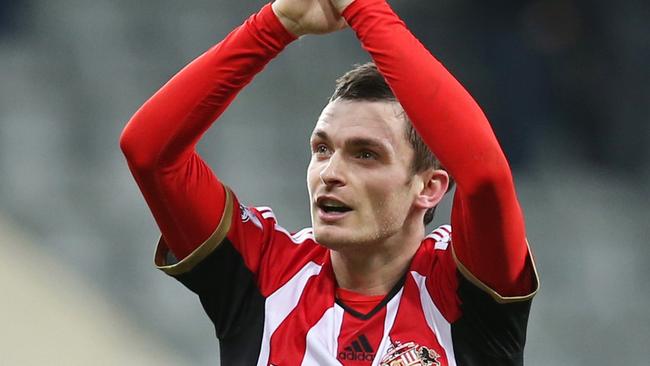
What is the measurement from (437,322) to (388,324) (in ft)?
0.30

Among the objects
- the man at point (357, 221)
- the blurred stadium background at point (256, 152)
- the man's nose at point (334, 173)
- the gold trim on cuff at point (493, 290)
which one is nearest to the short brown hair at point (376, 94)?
the man at point (357, 221)

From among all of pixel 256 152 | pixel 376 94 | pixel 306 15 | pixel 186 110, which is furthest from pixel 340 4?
pixel 256 152

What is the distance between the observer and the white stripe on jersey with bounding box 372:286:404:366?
179cm

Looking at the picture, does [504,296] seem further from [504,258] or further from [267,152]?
[267,152]

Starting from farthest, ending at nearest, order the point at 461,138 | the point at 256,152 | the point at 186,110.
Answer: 1. the point at 256,152
2. the point at 186,110
3. the point at 461,138

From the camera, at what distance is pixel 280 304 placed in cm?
187

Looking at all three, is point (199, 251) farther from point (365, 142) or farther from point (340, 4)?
point (340, 4)

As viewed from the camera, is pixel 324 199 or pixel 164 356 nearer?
pixel 324 199

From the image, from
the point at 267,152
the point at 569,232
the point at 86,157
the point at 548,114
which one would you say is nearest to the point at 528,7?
the point at 548,114

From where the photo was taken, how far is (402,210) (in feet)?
6.07

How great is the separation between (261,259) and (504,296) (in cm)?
48

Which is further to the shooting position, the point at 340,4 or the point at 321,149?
the point at 321,149

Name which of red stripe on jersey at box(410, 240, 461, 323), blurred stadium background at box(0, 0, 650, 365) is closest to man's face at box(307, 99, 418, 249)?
red stripe on jersey at box(410, 240, 461, 323)

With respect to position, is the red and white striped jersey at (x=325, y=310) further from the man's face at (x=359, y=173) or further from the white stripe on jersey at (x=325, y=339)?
the man's face at (x=359, y=173)
